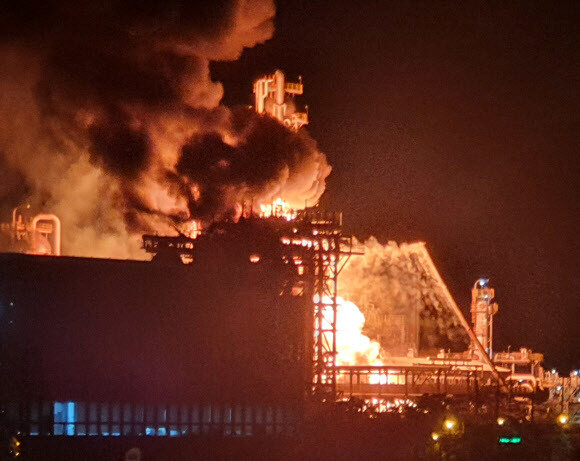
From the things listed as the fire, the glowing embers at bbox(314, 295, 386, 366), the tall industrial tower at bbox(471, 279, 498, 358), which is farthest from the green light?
the tall industrial tower at bbox(471, 279, 498, 358)

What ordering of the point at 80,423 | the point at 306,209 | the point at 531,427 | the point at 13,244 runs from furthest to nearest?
the point at 13,244, the point at 306,209, the point at 531,427, the point at 80,423

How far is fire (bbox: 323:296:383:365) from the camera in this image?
5969 cm

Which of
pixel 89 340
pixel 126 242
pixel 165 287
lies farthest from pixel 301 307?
pixel 126 242

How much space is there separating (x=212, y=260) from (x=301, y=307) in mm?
5421

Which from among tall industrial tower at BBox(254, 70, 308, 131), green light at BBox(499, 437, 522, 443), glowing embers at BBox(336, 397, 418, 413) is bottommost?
green light at BBox(499, 437, 522, 443)

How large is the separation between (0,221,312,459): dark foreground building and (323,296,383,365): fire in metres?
5.56

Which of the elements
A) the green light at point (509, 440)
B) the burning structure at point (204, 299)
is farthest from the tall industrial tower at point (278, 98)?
the green light at point (509, 440)

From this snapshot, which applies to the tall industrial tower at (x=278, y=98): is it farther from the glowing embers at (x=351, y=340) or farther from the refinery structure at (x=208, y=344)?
the glowing embers at (x=351, y=340)

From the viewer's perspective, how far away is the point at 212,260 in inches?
2121

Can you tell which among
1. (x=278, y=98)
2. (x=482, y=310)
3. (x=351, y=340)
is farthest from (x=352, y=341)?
(x=278, y=98)

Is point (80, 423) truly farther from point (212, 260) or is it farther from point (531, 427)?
point (531, 427)

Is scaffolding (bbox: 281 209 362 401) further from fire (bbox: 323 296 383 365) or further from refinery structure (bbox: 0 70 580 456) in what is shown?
fire (bbox: 323 296 383 365)

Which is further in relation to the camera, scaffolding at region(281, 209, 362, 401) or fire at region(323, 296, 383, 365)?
fire at region(323, 296, 383, 365)

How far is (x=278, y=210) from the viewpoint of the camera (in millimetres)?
58312
